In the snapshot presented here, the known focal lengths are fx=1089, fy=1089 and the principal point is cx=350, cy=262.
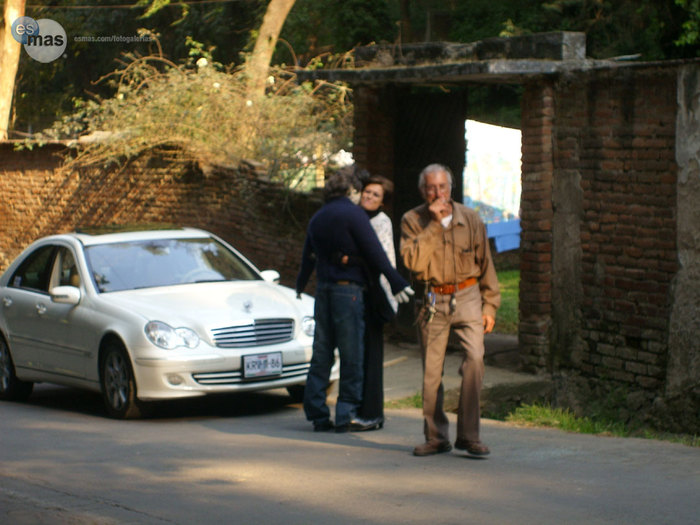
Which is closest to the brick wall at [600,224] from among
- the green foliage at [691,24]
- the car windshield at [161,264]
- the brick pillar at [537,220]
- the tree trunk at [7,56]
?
the brick pillar at [537,220]

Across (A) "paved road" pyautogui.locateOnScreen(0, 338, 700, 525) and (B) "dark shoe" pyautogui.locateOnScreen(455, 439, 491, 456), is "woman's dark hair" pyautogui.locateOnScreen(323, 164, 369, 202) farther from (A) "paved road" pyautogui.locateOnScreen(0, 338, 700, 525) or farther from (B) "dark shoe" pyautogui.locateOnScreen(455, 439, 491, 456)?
(B) "dark shoe" pyautogui.locateOnScreen(455, 439, 491, 456)

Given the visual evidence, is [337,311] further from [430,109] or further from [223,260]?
[430,109]

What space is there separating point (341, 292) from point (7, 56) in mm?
20217

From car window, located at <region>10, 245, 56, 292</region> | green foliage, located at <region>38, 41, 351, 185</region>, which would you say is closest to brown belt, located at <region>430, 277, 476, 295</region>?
car window, located at <region>10, 245, 56, 292</region>

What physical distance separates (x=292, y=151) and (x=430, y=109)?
3.32 m

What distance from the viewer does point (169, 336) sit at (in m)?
8.77

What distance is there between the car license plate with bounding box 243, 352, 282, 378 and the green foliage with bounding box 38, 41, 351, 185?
6.22 m

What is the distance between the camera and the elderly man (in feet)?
22.0

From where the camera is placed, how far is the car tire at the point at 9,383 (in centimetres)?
1068

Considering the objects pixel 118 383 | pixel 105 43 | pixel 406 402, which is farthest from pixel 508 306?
pixel 105 43

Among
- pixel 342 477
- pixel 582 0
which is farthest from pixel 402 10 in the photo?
pixel 342 477

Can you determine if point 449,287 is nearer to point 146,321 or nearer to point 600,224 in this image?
point 146,321
